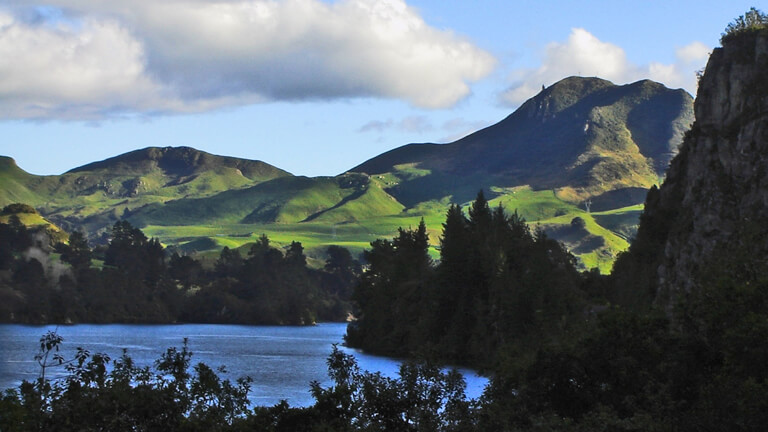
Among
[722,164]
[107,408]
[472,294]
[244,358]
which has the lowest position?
[244,358]

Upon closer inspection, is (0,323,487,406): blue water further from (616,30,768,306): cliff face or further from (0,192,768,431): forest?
(0,192,768,431): forest

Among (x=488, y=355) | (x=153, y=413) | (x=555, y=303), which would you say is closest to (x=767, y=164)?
(x=555, y=303)

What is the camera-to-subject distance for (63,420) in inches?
1508

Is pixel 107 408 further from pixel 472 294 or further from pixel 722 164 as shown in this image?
pixel 472 294

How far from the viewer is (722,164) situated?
98625 mm

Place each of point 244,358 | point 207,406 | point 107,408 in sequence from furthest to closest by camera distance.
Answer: point 244,358, point 207,406, point 107,408

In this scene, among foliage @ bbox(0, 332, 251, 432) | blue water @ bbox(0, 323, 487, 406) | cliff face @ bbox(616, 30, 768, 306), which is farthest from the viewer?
blue water @ bbox(0, 323, 487, 406)

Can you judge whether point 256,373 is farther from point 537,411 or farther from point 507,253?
point 537,411

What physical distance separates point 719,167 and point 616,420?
6644 centimetres

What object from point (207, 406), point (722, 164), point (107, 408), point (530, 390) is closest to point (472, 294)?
point (722, 164)

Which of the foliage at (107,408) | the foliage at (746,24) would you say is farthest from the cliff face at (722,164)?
the foliage at (107,408)

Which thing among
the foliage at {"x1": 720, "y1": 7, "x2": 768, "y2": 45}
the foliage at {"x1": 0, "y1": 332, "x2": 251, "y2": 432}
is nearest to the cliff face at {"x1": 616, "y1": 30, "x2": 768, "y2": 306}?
the foliage at {"x1": 720, "y1": 7, "x2": 768, "y2": 45}

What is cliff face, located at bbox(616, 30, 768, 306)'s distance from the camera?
92500 millimetres

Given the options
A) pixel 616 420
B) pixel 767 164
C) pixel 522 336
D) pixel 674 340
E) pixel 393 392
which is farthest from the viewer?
pixel 522 336
